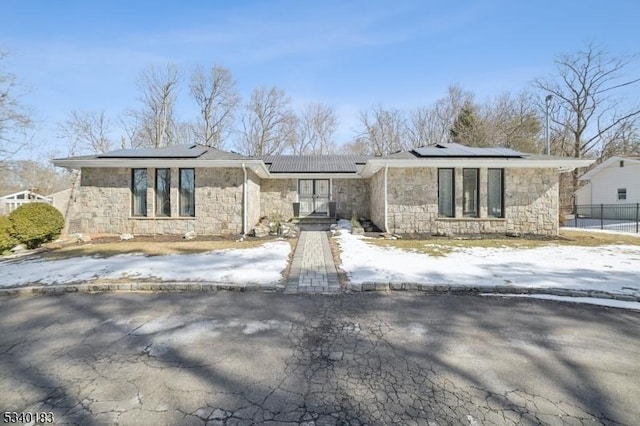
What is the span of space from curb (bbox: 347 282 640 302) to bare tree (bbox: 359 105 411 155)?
26724 mm

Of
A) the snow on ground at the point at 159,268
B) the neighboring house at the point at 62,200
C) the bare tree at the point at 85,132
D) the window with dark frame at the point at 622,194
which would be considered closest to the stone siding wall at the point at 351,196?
the snow on ground at the point at 159,268

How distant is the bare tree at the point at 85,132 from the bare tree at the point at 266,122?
12847 mm

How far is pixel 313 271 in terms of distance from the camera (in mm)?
6035

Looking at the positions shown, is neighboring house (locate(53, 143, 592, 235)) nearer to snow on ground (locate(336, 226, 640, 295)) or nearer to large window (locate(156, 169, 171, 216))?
large window (locate(156, 169, 171, 216))

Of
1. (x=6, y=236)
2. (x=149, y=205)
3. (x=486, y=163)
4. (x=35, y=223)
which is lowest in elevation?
(x=6, y=236)

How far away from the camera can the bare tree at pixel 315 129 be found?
32.5m

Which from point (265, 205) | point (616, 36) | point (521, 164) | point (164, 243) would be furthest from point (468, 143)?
point (164, 243)

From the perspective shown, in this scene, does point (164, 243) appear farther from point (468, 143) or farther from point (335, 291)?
point (468, 143)

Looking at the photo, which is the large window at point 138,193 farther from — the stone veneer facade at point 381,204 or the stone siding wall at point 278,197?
the stone siding wall at point 278,197

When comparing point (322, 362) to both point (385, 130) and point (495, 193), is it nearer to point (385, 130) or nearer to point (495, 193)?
point (495, 193)

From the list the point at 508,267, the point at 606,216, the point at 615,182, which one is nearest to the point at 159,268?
the point at 508,267

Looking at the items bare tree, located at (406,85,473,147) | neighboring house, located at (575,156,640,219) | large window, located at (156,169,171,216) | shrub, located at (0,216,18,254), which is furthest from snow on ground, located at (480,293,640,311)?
bare tree, located at (406,85,473,147)

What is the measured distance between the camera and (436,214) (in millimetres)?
11070

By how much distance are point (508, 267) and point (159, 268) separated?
7.45 metres
